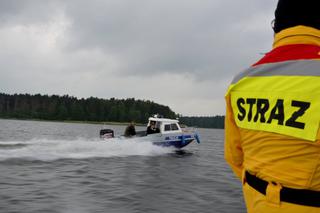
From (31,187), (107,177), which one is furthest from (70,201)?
(107,177)

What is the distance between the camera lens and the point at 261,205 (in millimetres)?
1981

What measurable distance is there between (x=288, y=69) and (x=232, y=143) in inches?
24.4

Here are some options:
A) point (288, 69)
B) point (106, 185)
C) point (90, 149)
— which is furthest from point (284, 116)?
point (90, 149)

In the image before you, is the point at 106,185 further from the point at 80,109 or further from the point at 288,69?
the point at 80,109

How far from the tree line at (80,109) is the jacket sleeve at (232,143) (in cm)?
10538

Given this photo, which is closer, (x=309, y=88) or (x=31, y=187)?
(x=309, y=88)

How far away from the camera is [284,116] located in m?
1.92

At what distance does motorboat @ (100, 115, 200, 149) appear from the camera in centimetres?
2612

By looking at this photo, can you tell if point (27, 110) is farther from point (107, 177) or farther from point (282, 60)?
point (282, 60)

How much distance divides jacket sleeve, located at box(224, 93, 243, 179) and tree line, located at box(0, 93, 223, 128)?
105 m

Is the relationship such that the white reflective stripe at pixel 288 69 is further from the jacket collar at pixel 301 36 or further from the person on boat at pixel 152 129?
the person on boat at pixel 152 129

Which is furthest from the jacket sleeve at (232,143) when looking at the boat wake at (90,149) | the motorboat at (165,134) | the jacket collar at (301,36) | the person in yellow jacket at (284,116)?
the motorboat at (165,134)

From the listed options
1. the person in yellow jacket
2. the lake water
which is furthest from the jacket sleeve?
the lake water

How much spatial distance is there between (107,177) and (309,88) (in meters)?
13.6
